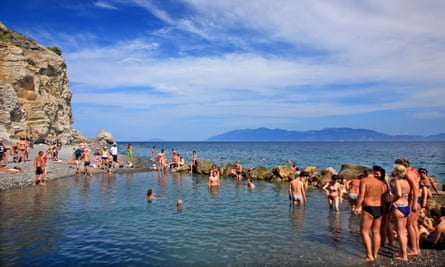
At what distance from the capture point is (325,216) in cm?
1276

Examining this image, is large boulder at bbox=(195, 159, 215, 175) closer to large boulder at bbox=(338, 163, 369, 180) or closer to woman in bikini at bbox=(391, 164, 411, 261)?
large boulder at bbox=(338, 163, 369, 180)

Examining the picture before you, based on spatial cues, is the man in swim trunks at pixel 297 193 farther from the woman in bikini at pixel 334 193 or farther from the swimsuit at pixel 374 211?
the swimsuit at pixel 374 211

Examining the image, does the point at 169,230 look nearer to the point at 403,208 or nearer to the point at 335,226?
the point at 335,226

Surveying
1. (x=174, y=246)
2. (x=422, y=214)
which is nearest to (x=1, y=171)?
(x=174, y=246)

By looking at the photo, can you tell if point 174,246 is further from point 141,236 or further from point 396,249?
point 396,249

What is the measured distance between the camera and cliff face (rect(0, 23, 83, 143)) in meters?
35.8

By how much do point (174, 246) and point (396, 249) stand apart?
21.3 feet

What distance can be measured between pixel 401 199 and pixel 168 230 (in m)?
7.39

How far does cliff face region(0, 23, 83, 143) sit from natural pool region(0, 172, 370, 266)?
24.7 meters

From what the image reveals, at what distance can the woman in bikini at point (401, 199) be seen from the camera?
713cm

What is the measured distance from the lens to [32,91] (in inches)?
1694

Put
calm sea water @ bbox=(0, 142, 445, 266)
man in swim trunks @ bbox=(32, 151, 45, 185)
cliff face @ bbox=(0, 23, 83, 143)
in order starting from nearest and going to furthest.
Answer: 1. calm sea water @ bbox=(0, 142, 445, 266)
2. man in swim trunks @ bbox=(32, 151, 45, 185)
3. cliff face @ bbox=(0, 23, 83, 143)

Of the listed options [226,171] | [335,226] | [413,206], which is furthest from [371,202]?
[226,171]

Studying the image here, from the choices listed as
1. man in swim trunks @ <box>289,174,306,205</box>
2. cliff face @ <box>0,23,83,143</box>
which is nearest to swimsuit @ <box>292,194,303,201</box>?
man in swim trunks @ <box>289,174,306,205</box>
